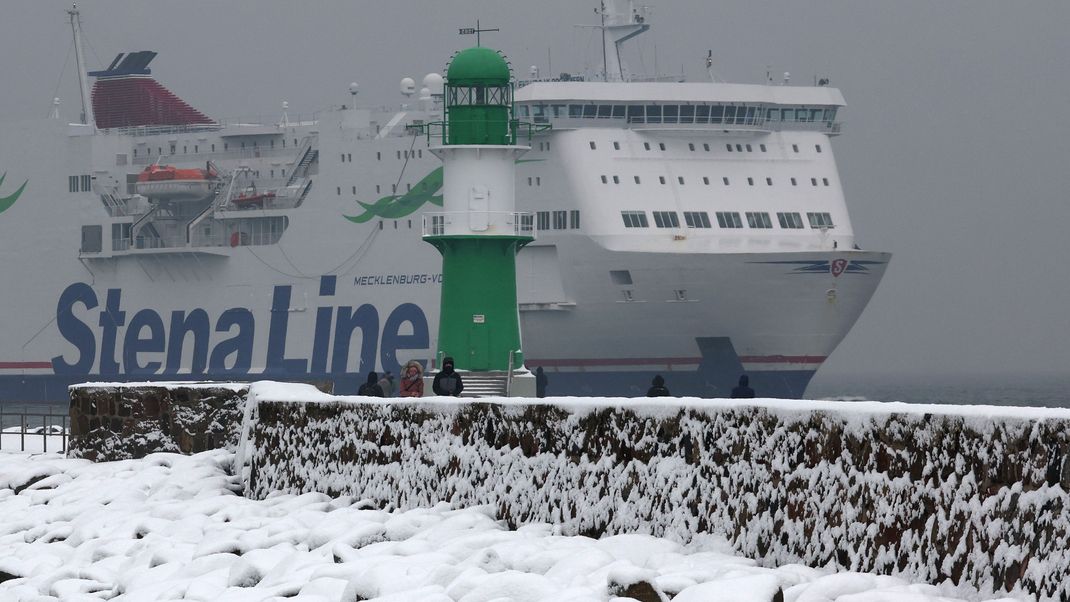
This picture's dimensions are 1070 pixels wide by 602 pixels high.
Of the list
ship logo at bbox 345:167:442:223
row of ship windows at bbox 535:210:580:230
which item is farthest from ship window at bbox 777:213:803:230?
ship logo at bbox 345:167:442:223

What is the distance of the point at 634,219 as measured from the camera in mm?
41625

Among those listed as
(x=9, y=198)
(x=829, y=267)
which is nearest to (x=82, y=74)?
(x=9, y=198)

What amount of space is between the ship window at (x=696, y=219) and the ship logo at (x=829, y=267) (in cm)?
183

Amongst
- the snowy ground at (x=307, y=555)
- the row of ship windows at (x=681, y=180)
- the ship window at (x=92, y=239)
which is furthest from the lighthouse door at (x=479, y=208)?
the ship window at (x=92, y=239)

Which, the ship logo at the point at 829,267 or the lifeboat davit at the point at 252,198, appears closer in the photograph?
the ship logo at the point at 829,267

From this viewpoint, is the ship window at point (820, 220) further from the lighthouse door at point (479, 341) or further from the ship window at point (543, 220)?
the lighthouse door at point (479, 341)

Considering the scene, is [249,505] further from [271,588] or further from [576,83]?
[576,83]

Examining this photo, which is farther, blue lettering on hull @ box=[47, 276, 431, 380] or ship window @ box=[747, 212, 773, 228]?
blue lettering on hull @ box=[47, 276, 431, 380]

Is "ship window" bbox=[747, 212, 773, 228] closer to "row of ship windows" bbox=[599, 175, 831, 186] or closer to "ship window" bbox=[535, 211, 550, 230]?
"row of ship windows" bbox=[599, 175, 831, 186]

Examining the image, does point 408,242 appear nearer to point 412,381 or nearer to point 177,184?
point 177,184

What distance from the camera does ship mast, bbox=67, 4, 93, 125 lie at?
2211 inches

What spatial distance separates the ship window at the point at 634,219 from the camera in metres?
41.5

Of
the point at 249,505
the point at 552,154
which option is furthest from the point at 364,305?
the point at 249,505

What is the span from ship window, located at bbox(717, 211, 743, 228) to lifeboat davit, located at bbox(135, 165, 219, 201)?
14577 millimetres
